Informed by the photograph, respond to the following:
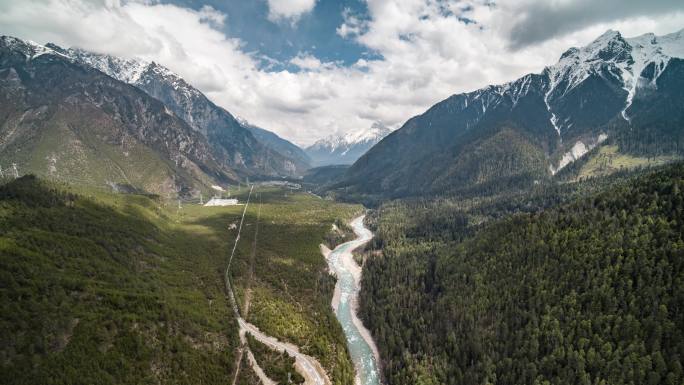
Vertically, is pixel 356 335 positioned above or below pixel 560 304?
below

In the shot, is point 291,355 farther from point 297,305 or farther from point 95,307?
point 95,307

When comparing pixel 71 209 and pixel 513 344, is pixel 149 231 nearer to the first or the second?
pixel 71 209

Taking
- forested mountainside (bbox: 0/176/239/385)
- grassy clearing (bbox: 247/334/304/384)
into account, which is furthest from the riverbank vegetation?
forested mountainside (bbox: 0/176/239/385)

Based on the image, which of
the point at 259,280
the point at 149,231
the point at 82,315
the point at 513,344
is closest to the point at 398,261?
the point at 259,280

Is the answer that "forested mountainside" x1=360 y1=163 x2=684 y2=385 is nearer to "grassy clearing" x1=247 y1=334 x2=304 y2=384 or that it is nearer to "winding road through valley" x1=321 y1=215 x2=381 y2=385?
"winding road through valley" x1=321 y1=215 x2=381 y2=385

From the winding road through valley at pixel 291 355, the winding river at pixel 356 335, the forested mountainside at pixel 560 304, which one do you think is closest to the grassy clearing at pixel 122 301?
the winding road through valley at pixel 291 355

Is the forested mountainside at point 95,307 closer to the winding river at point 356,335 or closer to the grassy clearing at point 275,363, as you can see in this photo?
the grassy clearing at point 275,363

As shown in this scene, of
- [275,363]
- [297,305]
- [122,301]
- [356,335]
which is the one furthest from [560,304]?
[122,301]
